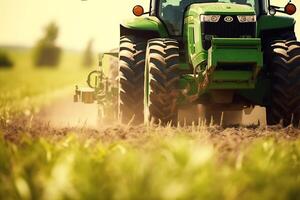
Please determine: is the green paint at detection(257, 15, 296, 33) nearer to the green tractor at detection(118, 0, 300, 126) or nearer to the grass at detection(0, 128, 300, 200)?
the green tractor at detection(118, 0, 300, 126)

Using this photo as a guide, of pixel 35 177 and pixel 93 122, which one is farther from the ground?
pixel 35 177

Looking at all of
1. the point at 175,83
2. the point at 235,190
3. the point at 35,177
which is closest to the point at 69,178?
the point at 35,177

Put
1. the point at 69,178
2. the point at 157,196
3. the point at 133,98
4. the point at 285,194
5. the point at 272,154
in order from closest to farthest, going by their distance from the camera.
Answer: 1. the point at 157,196
2. the point at 69,178
3. the point at 285,194
4. the point at 272,154
5. the point at 133,98

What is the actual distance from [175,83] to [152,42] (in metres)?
0.77

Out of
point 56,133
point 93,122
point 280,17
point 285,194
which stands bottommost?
point 93,122

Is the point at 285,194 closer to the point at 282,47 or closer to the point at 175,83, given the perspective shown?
the point at 175,83

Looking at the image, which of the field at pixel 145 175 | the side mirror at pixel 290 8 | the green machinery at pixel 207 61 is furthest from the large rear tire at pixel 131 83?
the field at pixel 145 175

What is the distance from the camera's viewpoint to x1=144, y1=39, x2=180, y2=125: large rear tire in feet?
25.1

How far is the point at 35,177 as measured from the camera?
307 cm

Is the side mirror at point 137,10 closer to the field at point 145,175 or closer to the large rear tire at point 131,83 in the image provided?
the large rear tire at point 131,83

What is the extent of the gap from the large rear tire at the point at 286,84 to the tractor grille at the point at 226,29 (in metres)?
0.50

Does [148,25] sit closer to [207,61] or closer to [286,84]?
[207,61]

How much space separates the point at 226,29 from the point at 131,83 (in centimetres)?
156

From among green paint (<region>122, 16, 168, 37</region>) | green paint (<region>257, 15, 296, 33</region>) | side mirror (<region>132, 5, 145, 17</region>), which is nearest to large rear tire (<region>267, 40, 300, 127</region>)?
green paint (<region>257, 15, 296, 33</region>)
